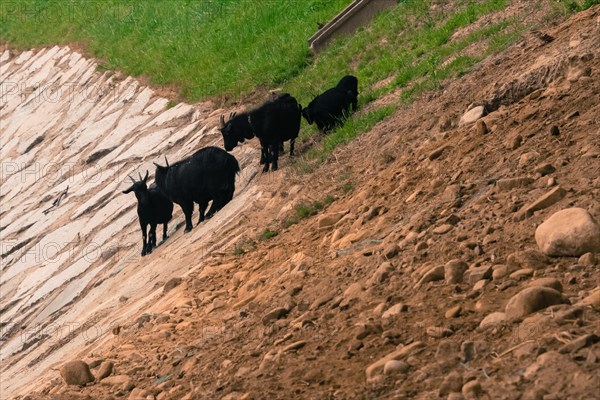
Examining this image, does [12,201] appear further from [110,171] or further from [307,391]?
[307,391]

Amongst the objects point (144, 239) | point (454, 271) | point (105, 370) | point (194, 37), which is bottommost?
point (144, 239)

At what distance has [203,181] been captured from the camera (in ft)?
51.7

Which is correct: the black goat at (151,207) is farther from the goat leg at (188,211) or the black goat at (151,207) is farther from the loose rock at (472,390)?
the loose rock at (472,390)

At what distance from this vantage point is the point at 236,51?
70.4 feet

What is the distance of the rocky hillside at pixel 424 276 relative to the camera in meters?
6.84

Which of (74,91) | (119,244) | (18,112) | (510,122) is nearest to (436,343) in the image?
(510,122)

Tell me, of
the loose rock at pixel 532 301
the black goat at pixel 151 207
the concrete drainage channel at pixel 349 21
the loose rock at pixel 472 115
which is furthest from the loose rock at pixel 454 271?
the concrete drainage channel at pixel 349 21

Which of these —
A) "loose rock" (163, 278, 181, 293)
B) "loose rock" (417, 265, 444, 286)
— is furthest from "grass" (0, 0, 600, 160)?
"loose rock" (417, 265, 444, 286)

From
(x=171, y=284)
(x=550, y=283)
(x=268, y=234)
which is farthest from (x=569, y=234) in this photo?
(x=171, y=284)

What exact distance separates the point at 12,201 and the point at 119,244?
5.55 m

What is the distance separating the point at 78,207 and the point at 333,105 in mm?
5029

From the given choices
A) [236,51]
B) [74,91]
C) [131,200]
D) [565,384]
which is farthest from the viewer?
[74,91]

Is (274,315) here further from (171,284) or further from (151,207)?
(151,207)

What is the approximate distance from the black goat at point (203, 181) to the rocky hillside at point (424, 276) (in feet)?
8.79
